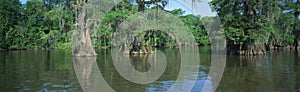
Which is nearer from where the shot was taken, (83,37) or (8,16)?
(83,37)

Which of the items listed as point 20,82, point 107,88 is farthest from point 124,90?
point 20,82

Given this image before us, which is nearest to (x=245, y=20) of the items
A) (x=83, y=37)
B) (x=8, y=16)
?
(x=83, y=37)

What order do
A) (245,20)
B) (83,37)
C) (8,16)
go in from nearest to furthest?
(83,37) → (245,20) → (8,16)

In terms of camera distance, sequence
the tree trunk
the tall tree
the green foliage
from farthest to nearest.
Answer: the tall tree → the green foliage → the tree trunk

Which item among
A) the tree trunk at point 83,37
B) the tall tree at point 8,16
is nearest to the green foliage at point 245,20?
the tree trunk at point 83,37

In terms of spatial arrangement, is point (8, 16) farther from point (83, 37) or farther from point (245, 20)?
point (245, 20)

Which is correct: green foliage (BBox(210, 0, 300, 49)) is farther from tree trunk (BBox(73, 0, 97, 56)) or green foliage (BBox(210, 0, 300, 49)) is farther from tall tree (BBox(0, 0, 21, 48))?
tall tree (BBox(0, 0, 21, 48))

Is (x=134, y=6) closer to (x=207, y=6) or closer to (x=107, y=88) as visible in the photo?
(x=207, y=6)

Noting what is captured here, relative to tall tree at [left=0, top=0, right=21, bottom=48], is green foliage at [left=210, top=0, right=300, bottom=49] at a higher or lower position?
lower

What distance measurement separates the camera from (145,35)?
35.9m

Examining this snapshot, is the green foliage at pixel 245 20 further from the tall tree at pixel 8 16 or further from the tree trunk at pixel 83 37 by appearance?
the tall tree at pixel 8 16

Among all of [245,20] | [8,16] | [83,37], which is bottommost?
[83,37]

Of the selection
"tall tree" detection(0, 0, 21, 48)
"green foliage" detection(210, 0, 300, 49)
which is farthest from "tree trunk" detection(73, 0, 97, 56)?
"tall tree" detection(0, 0, 21, 48)

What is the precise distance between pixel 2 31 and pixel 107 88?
1954 inches
